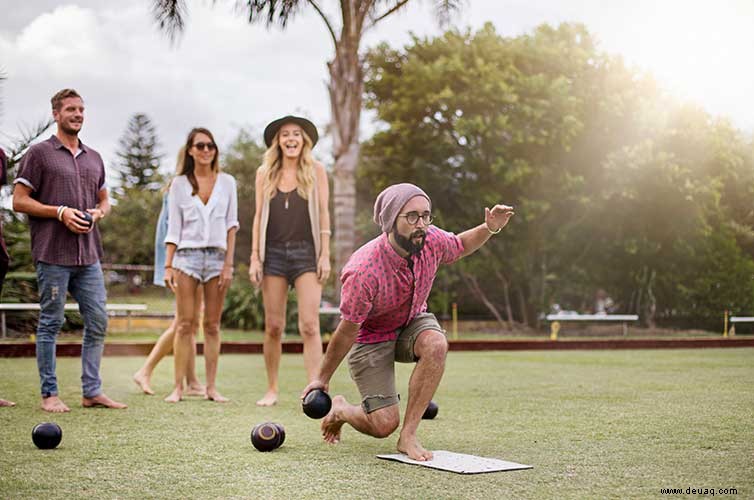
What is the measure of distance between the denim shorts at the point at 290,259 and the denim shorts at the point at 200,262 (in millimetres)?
494

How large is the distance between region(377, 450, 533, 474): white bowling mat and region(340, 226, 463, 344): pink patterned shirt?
0.62 metres

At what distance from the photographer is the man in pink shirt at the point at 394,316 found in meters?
3.96

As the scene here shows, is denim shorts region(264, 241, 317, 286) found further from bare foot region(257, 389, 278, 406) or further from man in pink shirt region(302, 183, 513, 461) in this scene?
man in pink shirt region(302, 183, 513, 461)

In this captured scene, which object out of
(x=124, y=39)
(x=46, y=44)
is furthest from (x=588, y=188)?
(x=46, y=44)

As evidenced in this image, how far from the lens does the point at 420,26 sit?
21.1 m

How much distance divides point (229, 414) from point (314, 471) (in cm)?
205

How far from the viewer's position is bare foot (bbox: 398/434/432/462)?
12.5 feet

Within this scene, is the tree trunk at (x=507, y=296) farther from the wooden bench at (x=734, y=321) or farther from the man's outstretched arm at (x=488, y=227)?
the man's outstretched arm at (x=488, y=227)

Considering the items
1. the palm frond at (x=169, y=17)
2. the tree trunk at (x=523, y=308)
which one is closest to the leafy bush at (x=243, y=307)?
the palm frond at (x=169, y=17)

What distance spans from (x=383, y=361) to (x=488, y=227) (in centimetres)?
80

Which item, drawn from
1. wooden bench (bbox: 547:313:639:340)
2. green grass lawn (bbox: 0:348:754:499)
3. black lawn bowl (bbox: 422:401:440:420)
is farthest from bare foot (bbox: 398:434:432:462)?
wooden bench (bbox: 547:313:639:340)

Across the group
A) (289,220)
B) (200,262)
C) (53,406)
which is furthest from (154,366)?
(289,220)

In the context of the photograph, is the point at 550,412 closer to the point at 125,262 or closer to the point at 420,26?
the point at 420,26

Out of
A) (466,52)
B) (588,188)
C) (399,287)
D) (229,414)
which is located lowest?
(229,414)
